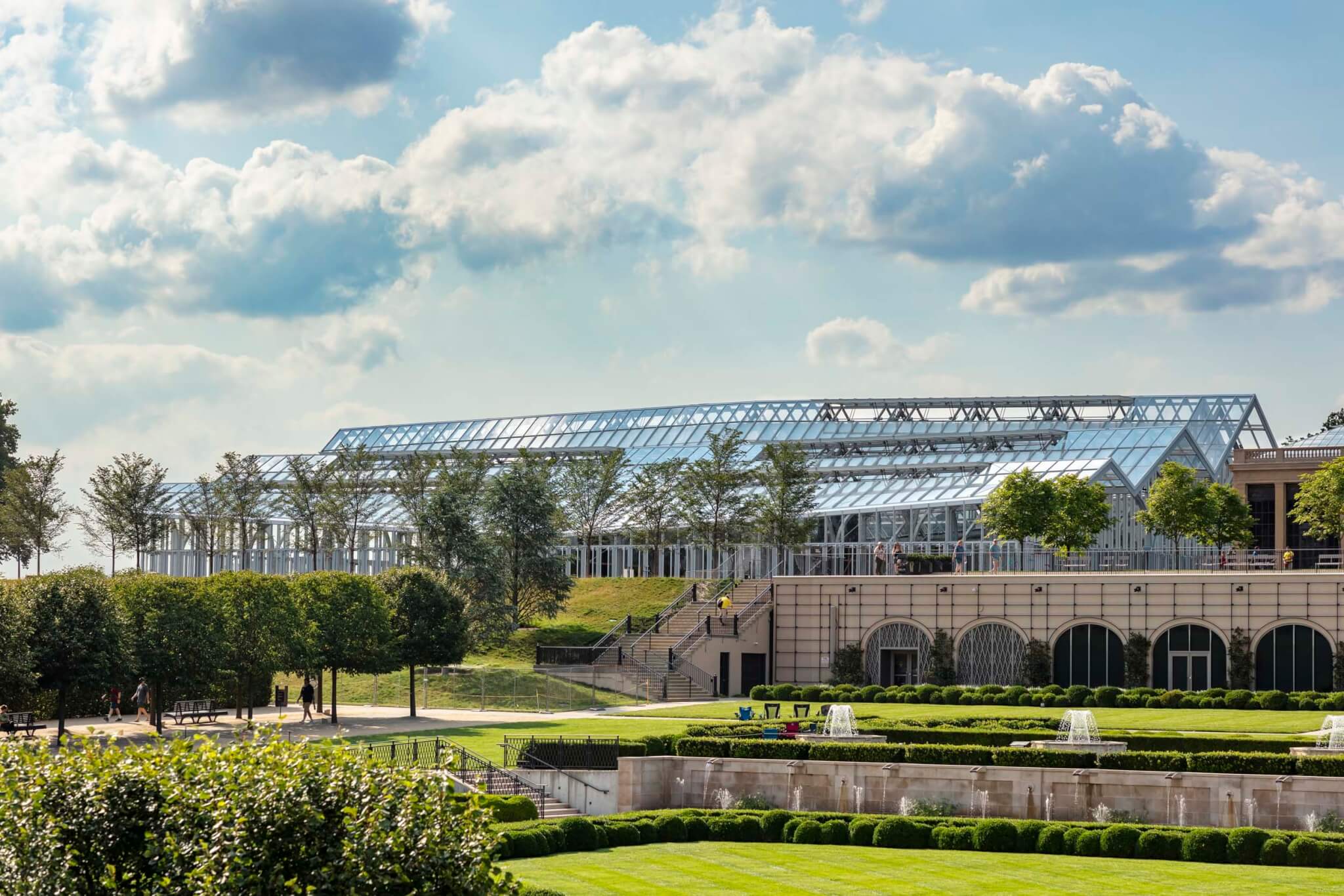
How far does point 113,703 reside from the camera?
54.4 meters

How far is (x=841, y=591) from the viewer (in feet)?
224

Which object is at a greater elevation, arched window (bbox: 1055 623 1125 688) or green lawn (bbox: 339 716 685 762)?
arched window (bbox: 1055 623 1125 688)

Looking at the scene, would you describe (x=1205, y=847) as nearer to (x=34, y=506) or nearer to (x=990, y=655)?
(x=990, y=655)

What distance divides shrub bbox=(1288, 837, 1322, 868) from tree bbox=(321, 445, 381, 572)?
68284mm

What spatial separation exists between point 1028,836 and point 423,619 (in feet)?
107

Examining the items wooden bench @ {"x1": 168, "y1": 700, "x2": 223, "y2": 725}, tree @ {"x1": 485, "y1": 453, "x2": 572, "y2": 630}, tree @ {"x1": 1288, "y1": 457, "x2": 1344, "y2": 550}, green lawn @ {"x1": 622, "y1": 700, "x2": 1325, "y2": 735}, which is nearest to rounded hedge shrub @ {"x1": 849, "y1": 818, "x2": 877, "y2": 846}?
green lawn @ {"x1": 622, "y1": 700, "x2": 1325, "y2": 735}

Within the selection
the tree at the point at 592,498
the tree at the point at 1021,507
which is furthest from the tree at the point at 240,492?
the tree at the point at 1021,507

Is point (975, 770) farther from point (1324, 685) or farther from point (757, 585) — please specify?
point (757, 585)

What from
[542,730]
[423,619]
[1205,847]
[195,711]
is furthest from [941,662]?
[1205,847]

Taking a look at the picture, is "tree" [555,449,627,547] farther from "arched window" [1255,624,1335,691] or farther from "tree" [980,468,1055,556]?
"arched window" [1255,624,1335,691]

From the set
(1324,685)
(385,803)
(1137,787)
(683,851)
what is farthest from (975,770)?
(1324,685)

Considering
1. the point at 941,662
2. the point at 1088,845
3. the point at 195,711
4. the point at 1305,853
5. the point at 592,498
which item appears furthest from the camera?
the point at 592,498

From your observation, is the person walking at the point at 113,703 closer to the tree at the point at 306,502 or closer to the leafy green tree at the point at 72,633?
the leafy green tree at the point at 72,633

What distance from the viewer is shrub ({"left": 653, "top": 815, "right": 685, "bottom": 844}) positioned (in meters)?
32.7
